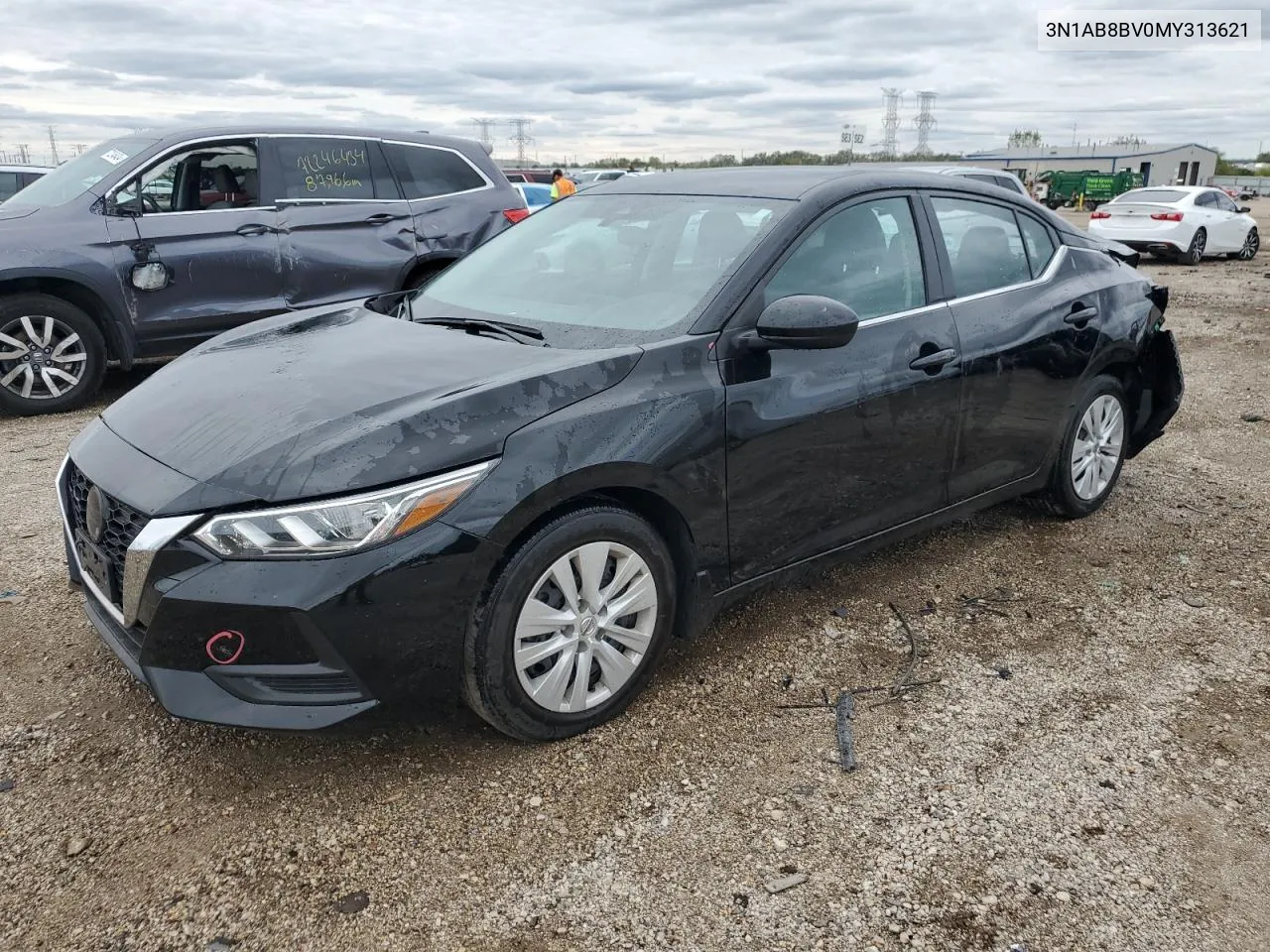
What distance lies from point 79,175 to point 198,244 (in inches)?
38.6

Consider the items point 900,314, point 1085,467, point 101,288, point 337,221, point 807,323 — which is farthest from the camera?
point 337,221

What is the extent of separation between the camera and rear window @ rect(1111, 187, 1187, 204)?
18.0 m

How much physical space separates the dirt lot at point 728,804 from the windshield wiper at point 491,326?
121 cm

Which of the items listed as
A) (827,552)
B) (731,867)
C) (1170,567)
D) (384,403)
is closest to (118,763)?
(384,403)

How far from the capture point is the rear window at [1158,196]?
59.0ft

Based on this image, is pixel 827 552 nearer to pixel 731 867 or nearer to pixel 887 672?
pixel 887 672

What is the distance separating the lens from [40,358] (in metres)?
6.69

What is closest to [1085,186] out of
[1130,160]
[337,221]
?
[1130,160]

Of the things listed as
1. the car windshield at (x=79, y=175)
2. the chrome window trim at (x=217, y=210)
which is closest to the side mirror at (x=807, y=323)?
the chrome window trim at (x=217, y=210)

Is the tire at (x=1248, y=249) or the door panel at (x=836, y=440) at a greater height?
the door panel at (x=836, y=440)

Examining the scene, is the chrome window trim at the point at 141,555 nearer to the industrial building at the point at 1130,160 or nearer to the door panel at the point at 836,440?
the door panel at the point at 836,440

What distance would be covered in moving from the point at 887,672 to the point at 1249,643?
140cm

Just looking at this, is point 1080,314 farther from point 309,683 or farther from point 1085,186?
point 1085,186

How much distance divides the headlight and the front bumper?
3cm
